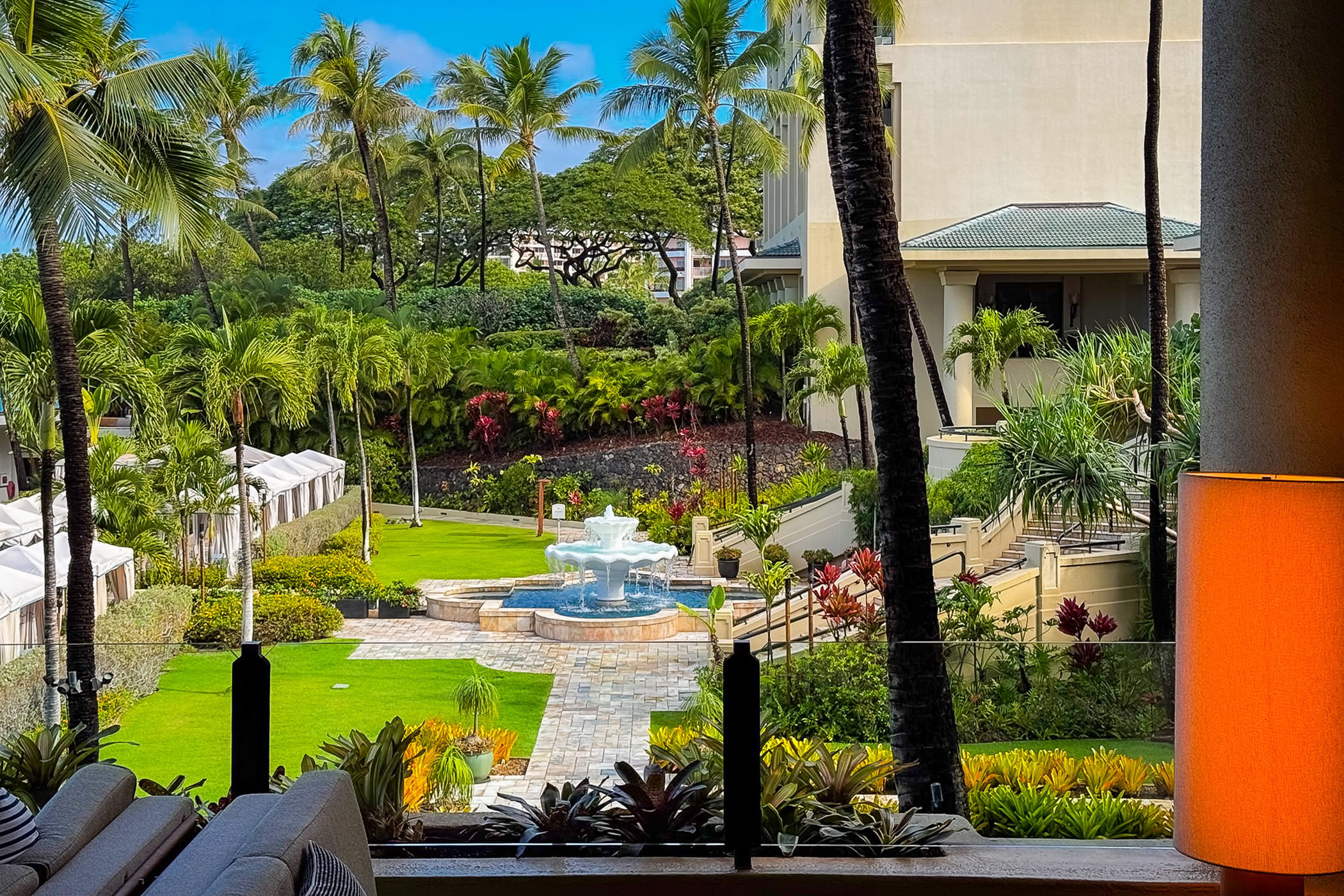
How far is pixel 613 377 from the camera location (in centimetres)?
2981

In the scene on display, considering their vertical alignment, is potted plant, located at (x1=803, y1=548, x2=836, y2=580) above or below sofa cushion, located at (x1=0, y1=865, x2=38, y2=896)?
below

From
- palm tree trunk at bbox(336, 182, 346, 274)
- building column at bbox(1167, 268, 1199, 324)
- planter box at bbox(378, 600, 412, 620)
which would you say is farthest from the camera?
A: palm tree trunk at bbox(336, 182, 346, 274)

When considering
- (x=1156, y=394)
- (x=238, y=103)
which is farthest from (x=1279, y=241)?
(x=238, y=103)

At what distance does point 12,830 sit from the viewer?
2.56 meters

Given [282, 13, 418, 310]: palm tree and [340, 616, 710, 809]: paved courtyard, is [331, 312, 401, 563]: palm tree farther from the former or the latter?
[340, 616, 710, 809]: paved courtyard

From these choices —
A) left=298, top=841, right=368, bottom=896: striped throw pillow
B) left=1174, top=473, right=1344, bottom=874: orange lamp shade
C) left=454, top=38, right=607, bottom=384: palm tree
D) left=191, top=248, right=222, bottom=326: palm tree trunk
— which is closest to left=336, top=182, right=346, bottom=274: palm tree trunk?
left=191, top=248, right=222, bottom=326: palm tree trunk

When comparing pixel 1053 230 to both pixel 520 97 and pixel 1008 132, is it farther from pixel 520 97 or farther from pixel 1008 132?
pixel 520 97

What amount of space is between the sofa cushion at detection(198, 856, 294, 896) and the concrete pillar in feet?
7.86

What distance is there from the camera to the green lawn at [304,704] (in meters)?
3.73

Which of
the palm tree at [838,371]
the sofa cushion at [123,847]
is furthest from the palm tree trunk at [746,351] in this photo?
the sofa cushion at [123,847]

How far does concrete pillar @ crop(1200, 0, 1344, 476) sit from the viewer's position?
2.88m

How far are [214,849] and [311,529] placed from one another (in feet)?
63.4

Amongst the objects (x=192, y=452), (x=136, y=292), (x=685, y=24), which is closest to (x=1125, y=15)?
(x=685, y=24)

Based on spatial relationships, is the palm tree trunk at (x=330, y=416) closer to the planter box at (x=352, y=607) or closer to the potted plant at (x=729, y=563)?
the planter box at (x=352, y=607)
